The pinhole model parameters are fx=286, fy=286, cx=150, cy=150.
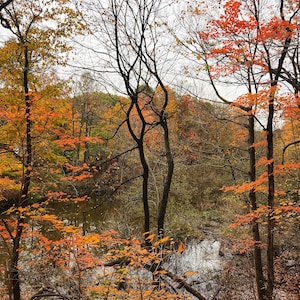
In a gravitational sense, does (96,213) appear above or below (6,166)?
below

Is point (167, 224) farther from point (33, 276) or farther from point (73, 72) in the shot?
point (73, 72)

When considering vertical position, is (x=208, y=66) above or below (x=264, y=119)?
above

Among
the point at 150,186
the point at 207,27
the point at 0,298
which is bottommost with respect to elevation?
the point at 0,298

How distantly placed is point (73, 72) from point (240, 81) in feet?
13.9

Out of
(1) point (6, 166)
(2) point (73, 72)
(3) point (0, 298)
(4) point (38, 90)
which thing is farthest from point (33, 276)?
(2) point (73, 72)

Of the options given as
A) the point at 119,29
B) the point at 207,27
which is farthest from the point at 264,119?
the point at 119,29

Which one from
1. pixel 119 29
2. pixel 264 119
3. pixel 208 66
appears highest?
pixel 119 29

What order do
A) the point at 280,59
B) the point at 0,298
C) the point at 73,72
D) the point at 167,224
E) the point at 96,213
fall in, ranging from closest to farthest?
the point at 280,59, the point at 73,72, the point at 0,298, the point at 167,224, the point at 96,213

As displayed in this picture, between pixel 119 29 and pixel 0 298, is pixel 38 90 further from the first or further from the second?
pixel 0 298

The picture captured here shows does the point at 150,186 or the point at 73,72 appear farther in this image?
the point at 150,186

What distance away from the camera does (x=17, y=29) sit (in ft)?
22.1

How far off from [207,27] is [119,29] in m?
2.64

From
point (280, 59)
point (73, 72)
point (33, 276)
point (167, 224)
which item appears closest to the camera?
point (280, 59)

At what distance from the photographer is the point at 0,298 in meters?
7.30
